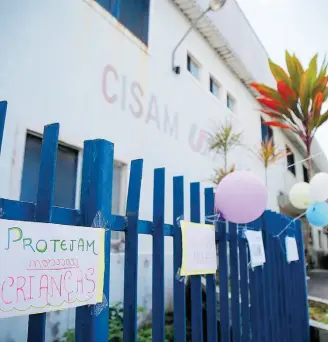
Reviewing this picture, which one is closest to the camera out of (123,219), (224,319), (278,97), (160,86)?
(123,219)

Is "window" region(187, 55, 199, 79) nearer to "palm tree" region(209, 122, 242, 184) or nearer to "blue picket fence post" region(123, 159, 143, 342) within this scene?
"palm tree" region(209, 122, 242, 184)

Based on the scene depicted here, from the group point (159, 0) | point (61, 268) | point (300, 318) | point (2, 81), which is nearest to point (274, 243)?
point (300, 318)

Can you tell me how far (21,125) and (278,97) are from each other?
4.23 m

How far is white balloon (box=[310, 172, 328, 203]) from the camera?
11.3 ft

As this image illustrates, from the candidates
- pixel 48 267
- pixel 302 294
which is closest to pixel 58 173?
pixel 48 267

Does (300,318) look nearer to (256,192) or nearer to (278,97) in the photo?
(256,192)

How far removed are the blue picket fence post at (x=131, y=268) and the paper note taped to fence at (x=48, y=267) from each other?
20 centimetres

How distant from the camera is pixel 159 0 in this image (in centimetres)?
559

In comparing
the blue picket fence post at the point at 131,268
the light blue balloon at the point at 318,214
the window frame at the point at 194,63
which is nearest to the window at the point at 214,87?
the window frame at the point at 194,63

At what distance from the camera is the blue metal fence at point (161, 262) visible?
1068 mm

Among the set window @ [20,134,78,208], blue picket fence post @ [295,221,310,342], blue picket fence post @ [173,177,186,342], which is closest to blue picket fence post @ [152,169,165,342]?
blue picket fence post @ [173,177,186,342]

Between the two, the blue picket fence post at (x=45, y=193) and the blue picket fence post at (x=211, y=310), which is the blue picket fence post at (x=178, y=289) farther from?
the blue picket fence post at (x=45, y=193)

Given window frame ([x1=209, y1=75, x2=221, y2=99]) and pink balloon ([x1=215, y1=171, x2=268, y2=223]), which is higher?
window frame ([x1=209, y1=75, x2=221, y2=99])

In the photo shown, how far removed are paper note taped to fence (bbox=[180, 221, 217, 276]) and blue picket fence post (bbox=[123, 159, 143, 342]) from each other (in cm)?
32
